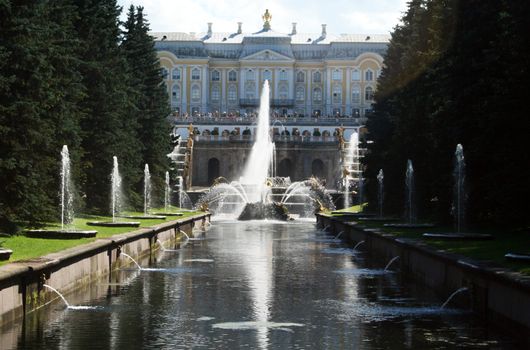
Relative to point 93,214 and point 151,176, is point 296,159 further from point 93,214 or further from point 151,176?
point 93,214

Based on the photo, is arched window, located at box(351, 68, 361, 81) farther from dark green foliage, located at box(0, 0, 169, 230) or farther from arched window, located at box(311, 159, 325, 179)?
dark green foliage, located at box(0, 0, 169, 230)

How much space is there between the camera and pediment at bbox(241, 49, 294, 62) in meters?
134

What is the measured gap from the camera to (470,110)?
29141 millimetres

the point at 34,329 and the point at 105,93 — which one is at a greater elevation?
the point at 105,93

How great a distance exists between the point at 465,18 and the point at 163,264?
13333 millimetres

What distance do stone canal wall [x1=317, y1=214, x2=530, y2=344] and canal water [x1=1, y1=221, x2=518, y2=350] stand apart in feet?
0.93

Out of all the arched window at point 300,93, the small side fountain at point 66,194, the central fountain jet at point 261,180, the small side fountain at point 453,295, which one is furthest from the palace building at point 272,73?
the small side fountain at point 453,295

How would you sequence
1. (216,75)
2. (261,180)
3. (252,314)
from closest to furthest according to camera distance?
Result: (252,314), (261,180), (216,75)

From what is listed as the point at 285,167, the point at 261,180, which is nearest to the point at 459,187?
the point at 261,180

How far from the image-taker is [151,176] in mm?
52156

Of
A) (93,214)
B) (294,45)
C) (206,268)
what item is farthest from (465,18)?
(294,45)

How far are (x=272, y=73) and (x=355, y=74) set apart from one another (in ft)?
36.5

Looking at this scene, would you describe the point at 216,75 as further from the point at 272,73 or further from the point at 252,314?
the point at 252,314

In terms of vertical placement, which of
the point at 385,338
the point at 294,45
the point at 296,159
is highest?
the point at 294,45
